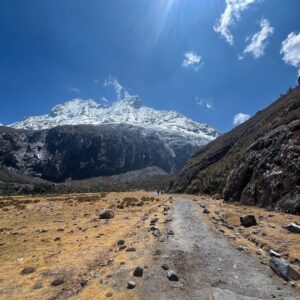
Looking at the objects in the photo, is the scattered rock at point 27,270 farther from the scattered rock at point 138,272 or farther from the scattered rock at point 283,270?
the scattered rock at point 283,270

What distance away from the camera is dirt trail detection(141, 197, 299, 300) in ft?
39.4

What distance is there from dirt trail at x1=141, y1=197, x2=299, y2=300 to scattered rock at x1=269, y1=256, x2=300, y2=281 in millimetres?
338

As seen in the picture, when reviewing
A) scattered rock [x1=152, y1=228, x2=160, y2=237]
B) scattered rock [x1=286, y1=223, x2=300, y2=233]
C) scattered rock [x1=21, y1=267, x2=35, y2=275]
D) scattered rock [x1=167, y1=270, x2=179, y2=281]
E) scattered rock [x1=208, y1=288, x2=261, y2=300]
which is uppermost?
scattered rock [x1=286, y1=223, x2=300, y2=233]

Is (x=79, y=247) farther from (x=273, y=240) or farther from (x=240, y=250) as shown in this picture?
(x=273, y=240)

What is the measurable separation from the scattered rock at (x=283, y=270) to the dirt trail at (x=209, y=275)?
338 millimetres

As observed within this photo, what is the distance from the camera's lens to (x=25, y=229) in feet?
92.3

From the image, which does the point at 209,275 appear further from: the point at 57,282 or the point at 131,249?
the point at 57,282

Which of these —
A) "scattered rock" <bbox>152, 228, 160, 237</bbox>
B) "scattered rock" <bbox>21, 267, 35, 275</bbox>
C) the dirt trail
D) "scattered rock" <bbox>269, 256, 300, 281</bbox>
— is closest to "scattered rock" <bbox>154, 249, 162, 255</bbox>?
the dirt trail

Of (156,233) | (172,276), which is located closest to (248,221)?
(156,233)

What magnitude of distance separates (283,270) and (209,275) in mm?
3096

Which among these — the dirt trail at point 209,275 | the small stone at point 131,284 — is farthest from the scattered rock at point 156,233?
the small stone at point 131,284

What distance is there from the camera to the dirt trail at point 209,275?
12.0 meters

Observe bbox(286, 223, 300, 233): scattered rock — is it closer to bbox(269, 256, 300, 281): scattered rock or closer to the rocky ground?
the rocky ground

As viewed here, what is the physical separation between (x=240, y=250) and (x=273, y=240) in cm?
302
